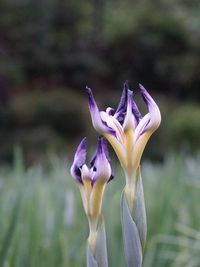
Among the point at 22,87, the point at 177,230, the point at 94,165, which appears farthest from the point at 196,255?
the point at 22,87

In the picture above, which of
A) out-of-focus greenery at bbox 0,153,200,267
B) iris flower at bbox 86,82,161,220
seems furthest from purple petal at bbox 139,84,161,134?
out-of-focus greenery at bbox 0,153,200,267

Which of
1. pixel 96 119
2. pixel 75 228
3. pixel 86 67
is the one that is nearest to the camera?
pixel 96 119

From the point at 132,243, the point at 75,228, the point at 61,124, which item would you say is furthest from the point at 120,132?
the point at 61,124

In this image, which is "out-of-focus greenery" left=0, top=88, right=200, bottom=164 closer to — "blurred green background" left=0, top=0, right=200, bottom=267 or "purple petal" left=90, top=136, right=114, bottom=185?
"blurred green background" left=0, top=0, right=200, bottom=267

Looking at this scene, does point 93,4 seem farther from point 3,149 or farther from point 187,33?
point 3,149

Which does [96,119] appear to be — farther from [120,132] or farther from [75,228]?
[75,228]

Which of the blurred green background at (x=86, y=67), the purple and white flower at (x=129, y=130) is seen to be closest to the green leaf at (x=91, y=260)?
the purple and white flower at (x=129, y=130)
